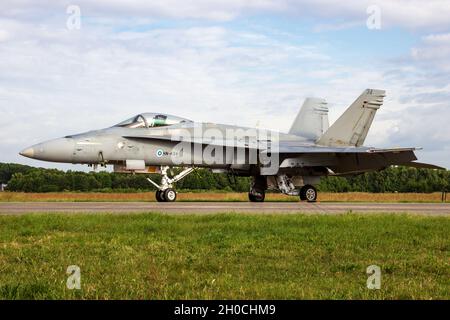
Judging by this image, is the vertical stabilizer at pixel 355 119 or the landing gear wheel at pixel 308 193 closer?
the landing gear wheel at pixel 308 193

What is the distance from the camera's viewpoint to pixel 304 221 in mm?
12547

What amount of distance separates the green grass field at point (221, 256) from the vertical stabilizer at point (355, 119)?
14.6 metres

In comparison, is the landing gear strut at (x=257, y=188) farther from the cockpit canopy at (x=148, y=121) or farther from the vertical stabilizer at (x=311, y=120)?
the vertical stabilizer at (x=311, y=120)

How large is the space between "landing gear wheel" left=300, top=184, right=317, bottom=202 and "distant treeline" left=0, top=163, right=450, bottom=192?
9.25 meters

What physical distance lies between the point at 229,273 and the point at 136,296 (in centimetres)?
163

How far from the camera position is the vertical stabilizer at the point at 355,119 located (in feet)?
90.8

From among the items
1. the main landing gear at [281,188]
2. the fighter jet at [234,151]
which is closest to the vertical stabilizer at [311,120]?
the fighter jet at [234,151]

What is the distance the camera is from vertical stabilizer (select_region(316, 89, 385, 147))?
27.7 meters

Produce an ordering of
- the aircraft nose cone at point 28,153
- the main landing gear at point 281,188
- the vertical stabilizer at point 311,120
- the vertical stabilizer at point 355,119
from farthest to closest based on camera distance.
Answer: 1. the vertical stabilizer at point 311,120
2. the vertical stabilizer at point 355,119
3. the main landing gear at point 281,188
4. the aircraft nose cone at point 28,153

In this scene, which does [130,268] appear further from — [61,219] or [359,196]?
[359,196]

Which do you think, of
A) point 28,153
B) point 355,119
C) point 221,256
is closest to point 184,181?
point 355,119

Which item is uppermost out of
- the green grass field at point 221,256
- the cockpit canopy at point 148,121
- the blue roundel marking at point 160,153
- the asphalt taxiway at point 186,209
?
the cockpit canopy at point 148,121

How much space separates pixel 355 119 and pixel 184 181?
22.6m
